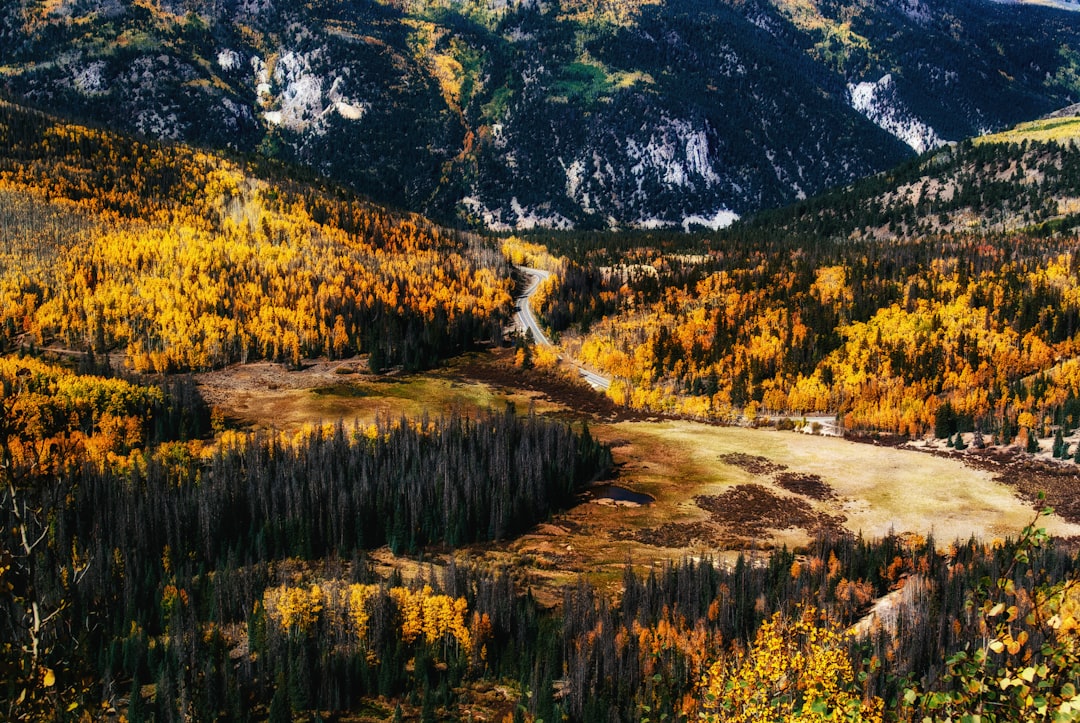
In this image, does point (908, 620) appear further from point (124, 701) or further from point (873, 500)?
point (124, 701)

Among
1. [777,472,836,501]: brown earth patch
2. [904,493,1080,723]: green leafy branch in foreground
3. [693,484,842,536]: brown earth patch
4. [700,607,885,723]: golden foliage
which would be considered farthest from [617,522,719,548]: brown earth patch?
[904,493,1080,723]: green leafy branch in foreground

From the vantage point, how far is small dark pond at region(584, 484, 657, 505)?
13500cm

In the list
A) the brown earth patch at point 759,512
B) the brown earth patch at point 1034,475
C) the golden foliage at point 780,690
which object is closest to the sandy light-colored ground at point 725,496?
the brown earth patch at point 759,512

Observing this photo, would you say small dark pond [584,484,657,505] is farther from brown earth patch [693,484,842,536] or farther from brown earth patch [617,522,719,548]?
brown earth patch [617,522,719,548]

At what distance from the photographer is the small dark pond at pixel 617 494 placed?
135 metres

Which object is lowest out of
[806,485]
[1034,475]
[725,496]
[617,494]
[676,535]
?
[676,535]

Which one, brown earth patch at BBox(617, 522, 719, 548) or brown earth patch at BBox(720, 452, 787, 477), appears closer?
brown earth patch at BBox(617, 522, 719, 548)

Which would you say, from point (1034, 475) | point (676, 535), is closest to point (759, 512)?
point (676, 535)

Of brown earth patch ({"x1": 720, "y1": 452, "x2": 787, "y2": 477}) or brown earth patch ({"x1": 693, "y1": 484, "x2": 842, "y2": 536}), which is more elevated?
brown earth patch ({"x1": 720, "y1": 452, "x2": 787, "y2": 477})

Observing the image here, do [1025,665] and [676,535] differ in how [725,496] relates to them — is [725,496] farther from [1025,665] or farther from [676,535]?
[1025,665]

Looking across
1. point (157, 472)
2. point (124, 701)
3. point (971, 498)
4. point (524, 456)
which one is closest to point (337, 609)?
point (124, 701)

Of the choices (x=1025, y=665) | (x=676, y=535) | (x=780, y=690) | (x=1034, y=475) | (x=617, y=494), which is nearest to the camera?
(x=1025, y=665)

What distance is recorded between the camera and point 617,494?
139 metres

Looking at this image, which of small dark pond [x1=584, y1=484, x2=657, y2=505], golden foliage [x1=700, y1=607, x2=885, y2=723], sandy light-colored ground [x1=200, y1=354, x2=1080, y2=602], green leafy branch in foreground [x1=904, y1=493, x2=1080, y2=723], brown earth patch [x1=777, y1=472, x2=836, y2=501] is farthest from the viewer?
small dark pond [x1=584, y1=484, x2=657, y2=505]
